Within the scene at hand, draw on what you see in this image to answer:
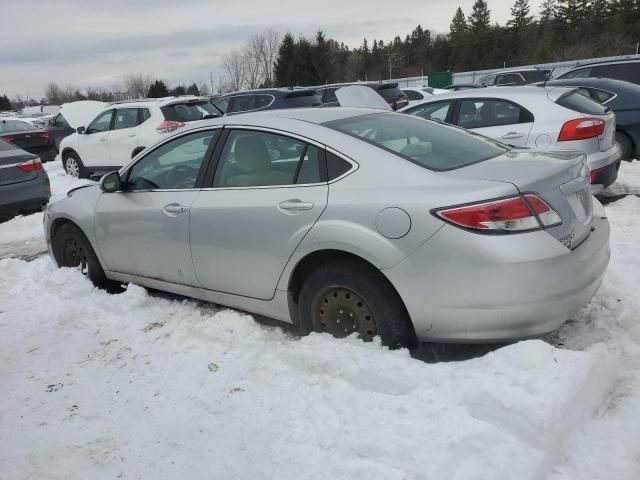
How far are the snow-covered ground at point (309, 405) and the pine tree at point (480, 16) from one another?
246ft

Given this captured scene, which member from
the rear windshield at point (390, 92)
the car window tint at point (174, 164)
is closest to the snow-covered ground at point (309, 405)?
the car window tint at point (174, 164)

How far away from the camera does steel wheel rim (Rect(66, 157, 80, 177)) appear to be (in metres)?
13.0

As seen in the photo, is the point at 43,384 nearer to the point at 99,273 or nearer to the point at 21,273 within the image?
the point at 99,273

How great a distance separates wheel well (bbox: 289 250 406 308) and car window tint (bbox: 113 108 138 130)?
926 centimetres

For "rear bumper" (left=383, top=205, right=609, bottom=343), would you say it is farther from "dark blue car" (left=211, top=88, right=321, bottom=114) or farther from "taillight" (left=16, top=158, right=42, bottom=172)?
"dark blue car" (left=211, top=88, right=321, bottom=114)

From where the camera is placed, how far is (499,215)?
2.82 m

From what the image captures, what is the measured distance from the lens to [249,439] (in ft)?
9.01

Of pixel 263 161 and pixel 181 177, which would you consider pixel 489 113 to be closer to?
pixel 263 161

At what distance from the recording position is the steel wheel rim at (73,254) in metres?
5.18

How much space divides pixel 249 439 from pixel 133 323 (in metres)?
1.87

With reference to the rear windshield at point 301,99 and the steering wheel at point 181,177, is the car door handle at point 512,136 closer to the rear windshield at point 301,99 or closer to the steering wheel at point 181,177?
the steering wheel at point 181,177

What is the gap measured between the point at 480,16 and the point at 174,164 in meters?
75.7

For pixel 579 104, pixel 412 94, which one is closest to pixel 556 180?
pixel 579 104

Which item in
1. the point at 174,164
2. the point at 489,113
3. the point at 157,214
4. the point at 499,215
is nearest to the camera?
the point at 499,215
